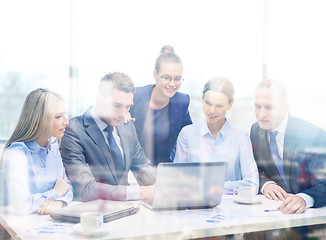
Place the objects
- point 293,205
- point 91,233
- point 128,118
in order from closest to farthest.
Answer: point 91,233 → point 293,205 → point 128,118

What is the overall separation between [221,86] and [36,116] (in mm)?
1278

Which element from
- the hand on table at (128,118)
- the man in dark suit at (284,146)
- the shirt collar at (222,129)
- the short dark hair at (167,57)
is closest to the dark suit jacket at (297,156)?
the man in dark suit at (284,146)

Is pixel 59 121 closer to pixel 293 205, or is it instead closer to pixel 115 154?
pixel 115 154

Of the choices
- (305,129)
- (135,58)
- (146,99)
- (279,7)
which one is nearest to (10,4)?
(135,58)

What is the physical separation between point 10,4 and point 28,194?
111cm

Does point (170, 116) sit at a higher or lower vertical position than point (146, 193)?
higher

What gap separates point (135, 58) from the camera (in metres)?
2.23

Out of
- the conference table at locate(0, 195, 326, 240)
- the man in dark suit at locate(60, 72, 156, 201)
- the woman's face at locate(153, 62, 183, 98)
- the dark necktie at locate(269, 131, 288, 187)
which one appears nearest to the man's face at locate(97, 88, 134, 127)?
the man in dark suit at locate(60, 72, 156, 201)

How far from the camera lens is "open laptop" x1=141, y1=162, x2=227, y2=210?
1.51 metres

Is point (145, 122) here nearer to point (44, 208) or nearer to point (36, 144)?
point (36, 144)

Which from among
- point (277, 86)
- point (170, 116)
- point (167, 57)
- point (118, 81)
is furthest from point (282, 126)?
point (118, 81)

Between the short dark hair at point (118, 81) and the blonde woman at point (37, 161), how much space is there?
29 cm

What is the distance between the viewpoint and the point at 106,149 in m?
2.14

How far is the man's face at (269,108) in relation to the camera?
2.42m
